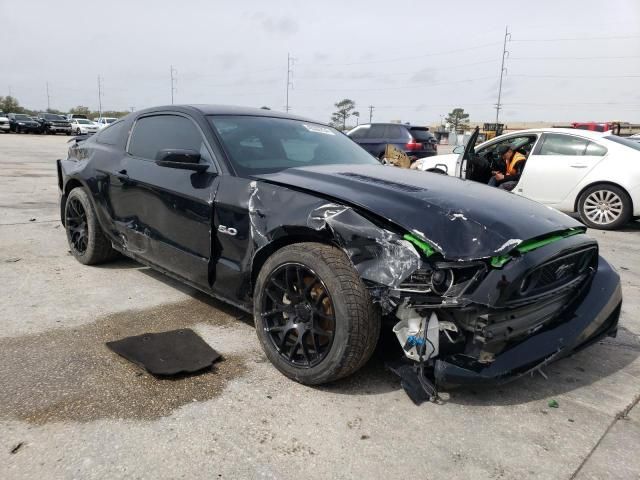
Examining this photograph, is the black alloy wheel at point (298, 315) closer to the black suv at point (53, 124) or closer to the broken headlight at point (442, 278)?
the broken headlight at point (442, 278)

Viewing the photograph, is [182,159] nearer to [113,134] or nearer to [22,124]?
[113,134]

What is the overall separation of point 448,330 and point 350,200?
31.5 inches

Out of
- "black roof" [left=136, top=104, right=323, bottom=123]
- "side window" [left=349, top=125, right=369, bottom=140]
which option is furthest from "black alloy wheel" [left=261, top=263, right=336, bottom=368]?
"side window" [left=349, top=125, right=369, bottom=140]

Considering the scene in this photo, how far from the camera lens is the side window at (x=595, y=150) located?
7531mm

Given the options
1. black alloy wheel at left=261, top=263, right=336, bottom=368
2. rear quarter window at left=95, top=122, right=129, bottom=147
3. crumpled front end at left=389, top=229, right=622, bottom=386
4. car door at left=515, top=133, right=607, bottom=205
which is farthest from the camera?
car door at left=515, top=133, right=607, bottom=205

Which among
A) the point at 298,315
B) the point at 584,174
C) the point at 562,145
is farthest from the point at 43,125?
the point at 298,315

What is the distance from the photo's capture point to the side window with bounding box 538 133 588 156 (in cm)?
769

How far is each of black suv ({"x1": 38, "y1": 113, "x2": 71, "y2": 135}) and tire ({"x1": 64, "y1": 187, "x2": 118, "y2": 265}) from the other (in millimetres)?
39799

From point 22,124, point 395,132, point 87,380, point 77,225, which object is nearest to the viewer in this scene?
point 87,380

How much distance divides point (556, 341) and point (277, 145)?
220cm

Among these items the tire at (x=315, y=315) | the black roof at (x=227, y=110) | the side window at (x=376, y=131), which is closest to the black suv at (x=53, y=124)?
the side window at (x=376, y=131)

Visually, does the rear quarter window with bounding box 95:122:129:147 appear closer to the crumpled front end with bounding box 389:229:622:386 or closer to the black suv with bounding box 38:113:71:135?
the crumpled front end with bounding box 389:229:622:386

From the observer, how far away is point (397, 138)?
13562 millimetres

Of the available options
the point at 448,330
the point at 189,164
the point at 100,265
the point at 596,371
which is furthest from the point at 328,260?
the point at 100,265
